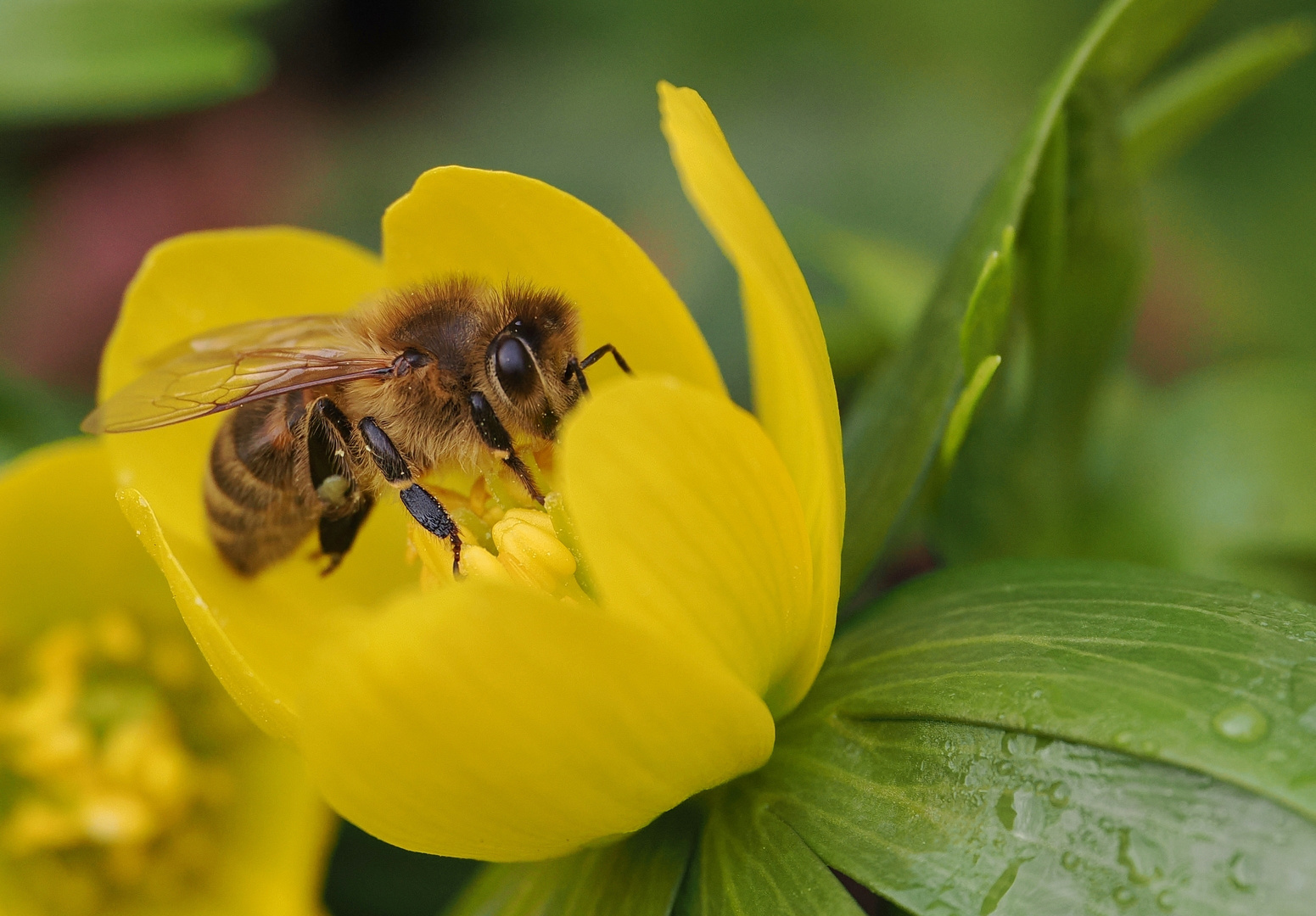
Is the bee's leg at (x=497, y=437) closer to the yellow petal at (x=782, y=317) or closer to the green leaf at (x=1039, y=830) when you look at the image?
the yellow petal at (x=782, y=317)

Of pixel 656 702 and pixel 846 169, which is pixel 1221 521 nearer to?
pixel 656 702

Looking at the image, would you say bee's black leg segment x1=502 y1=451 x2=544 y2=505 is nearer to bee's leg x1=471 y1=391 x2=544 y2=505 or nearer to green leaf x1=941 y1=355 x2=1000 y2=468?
bee's leg x1=471 y1=391 x2=544 y2=505

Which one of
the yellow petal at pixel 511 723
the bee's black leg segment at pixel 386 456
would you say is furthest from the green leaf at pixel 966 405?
the bee's black leg segment at pixel 386 456

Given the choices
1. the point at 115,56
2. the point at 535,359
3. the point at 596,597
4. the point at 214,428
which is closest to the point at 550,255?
the point at 535,359

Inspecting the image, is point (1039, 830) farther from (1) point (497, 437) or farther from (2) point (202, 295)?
(2) point (202, 295)

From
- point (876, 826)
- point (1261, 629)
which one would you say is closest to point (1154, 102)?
point (1261, 629)
